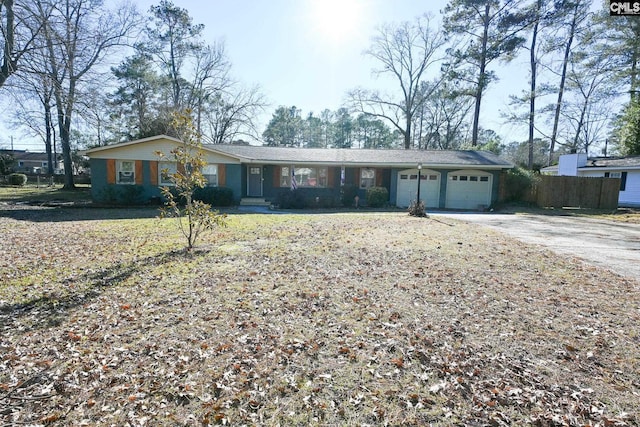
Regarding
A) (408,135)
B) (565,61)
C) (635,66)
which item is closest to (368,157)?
(408,135)

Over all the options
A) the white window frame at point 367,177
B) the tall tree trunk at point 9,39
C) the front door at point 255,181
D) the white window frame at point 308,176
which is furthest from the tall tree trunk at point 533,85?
the tall tree trunk at point 9,39

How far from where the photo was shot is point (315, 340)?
3484 mm

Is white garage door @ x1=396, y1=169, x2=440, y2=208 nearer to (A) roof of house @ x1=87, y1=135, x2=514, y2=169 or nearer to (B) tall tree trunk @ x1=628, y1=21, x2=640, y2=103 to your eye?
(A) roof of house @ x1=87, y1=135, x2=514, y2=169

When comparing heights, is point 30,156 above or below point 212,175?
above

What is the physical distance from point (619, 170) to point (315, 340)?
2526 centimetres

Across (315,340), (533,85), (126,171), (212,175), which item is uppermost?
(533,85)

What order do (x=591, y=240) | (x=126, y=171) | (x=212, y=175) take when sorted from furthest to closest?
(x=212, y=175)
(x=126, y=171)
(x=591, y=240)

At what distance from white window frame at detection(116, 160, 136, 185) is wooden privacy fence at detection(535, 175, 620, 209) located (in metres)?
21.0

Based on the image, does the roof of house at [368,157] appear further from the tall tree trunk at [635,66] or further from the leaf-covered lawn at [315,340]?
the tall tree trunk at [635,66]

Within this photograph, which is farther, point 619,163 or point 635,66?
point 635,66

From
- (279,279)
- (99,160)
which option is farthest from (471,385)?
(99,160)

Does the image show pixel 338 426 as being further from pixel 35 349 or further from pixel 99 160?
pixel 99 160

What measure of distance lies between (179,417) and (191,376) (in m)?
0.46

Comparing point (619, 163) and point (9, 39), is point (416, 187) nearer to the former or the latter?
point (619, 163)
